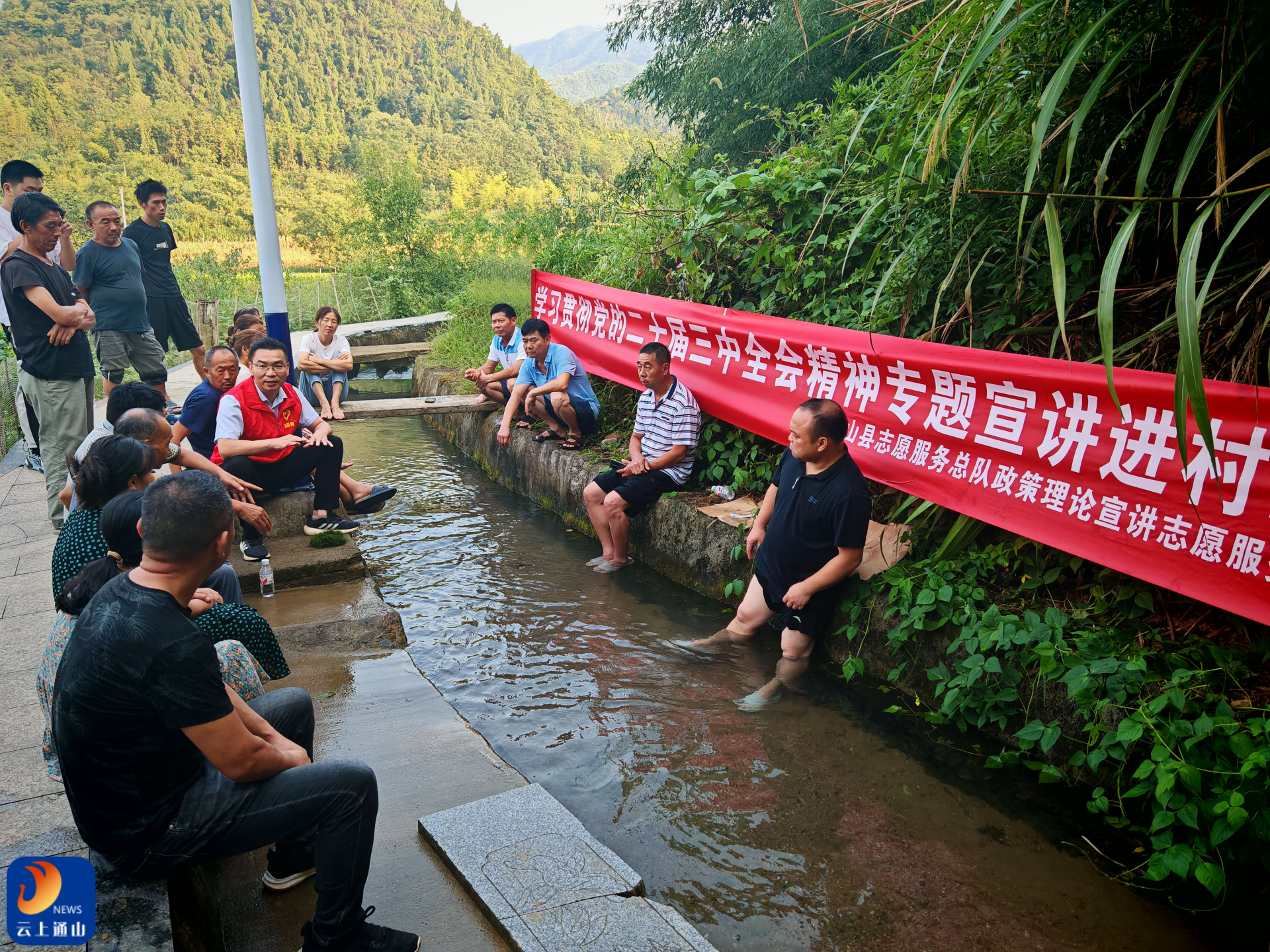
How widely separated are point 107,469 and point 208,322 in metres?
16.0

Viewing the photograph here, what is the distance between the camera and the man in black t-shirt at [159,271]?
6969 millimetres

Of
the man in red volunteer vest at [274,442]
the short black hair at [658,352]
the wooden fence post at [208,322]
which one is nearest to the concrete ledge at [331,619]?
the man in red volunteer vest at [274,442]

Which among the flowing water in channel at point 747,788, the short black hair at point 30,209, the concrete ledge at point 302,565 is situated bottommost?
the flowing water in channel at point 747,788

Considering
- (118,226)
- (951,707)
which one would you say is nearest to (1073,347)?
(951,707)

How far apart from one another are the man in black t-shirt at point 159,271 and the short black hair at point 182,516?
5.27 metres

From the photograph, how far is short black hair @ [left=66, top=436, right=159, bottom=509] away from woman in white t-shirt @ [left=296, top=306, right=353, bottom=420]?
4897 millimetres

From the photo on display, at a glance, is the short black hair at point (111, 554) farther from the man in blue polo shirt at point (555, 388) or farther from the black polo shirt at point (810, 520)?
the man in blue polo shirt at point (555, 388)

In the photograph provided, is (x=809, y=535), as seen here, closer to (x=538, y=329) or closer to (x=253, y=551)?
(x=253, y=551)

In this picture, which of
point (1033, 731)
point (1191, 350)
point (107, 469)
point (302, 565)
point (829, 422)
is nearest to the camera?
point (1191, 350)

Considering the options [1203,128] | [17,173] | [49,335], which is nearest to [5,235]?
[17,173]

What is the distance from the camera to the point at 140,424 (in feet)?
11.8

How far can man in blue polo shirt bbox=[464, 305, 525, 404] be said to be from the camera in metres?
8.30

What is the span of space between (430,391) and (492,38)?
89.6m

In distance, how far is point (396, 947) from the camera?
236 centimetres
